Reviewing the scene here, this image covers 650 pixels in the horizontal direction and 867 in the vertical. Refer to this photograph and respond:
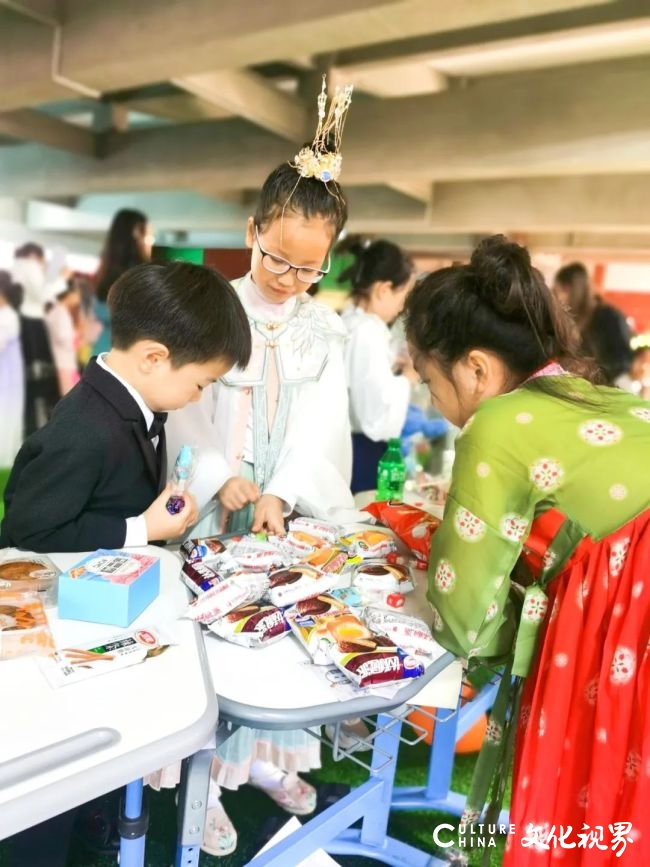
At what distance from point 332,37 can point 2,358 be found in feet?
11.4

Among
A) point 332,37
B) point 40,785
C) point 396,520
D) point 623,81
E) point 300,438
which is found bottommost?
point 40,785

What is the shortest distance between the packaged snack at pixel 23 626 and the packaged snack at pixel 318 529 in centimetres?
58

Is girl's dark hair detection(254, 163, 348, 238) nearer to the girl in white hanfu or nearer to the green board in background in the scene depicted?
the girl in white hanfu

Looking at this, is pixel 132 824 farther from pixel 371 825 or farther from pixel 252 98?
pixel 252 98

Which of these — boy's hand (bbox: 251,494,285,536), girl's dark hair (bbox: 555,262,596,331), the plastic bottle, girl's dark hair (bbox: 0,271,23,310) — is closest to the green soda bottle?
boy's hand (bbox: 251,494,285,536)

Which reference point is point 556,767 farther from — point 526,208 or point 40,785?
Result: point 526,208

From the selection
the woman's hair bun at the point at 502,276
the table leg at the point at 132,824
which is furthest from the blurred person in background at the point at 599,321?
the table leg at the point at 132,824

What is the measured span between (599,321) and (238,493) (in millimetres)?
3985

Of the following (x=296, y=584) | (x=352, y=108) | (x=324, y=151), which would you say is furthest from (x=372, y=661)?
(x=352, y=108)

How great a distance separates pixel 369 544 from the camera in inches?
58.5

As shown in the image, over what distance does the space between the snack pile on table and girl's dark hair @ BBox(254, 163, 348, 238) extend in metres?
0.74

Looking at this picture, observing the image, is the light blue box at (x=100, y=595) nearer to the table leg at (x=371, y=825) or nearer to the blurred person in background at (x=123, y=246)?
the table leg at (x=371, y=825)

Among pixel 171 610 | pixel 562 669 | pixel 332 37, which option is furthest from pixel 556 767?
pixel 332 37

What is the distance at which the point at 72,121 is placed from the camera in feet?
17.3
